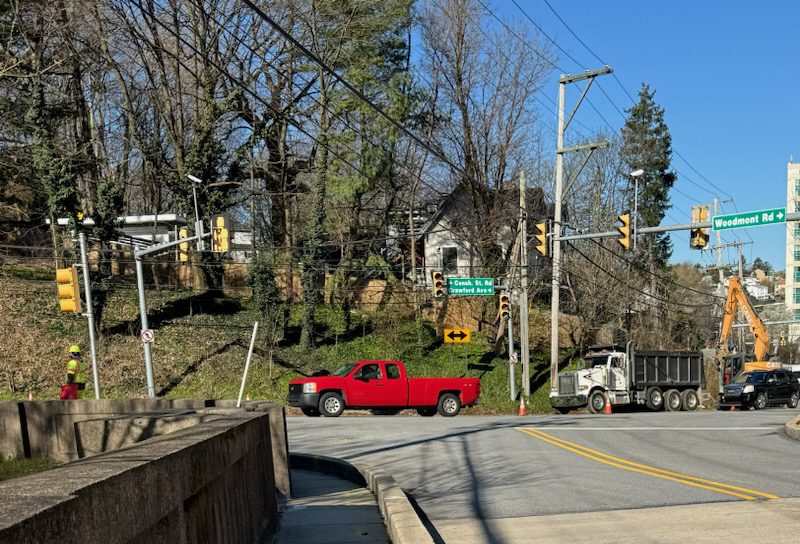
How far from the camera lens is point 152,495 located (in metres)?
4.18

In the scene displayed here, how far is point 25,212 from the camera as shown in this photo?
47062 mm

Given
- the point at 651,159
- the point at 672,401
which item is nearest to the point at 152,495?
the point at 672,401

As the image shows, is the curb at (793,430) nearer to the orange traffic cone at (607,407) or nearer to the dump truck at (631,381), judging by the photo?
the orange traffic cone at (607,407)

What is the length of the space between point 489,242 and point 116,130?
24.5 m

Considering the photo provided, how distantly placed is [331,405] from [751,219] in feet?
46.2

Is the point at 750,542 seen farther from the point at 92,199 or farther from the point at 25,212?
the point at 25,212

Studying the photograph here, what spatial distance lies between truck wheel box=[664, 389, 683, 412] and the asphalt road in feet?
38.7

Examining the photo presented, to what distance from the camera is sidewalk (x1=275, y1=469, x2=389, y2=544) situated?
8.52 m

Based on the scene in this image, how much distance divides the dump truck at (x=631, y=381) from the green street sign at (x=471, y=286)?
476 cm

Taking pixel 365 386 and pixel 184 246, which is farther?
pixel 184 246

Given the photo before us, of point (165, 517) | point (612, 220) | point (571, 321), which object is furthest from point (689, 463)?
point (612, 220)

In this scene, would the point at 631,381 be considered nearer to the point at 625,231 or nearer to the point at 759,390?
the point at 759,390

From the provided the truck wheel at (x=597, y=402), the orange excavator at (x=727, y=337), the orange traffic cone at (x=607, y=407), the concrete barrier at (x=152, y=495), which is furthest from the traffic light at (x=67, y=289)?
the orange excavator at (x=727, y=337)

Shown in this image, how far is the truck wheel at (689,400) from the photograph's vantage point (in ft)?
122
